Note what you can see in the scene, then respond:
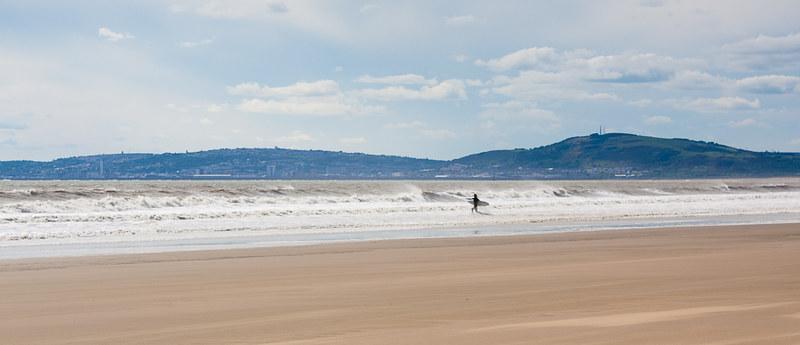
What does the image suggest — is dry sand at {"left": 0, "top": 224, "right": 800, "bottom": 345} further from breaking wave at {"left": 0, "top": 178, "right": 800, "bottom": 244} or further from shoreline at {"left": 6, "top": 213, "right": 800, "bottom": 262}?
breaking wave at {"left": 0, "top": 178, "right": 800, "bottom": 244}

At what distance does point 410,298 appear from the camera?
34.1ft

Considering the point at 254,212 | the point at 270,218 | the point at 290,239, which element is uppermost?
the point at 254,212

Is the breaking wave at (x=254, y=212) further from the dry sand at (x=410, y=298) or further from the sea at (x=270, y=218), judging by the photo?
the dry sand at (x=410, y=298)

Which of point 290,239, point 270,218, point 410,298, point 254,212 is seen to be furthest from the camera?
point 254,212

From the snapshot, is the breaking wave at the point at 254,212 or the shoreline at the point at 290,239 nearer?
the shoreline at the point at 290,239

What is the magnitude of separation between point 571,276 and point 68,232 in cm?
1731

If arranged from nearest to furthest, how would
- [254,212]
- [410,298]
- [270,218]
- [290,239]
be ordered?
[410,298], [290,239], [270,218], [254,212]

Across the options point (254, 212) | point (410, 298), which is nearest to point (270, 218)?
point (254, 212)

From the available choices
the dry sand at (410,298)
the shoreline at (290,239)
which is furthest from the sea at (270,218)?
the dry sand at (410,298)

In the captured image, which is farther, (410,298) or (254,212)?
(254,212)

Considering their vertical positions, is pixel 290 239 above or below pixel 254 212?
below

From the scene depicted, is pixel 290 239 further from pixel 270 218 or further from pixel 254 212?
pixel 254 212

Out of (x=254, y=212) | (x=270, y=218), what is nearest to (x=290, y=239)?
(x=270, y=218)

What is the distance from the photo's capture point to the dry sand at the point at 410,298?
26.3 ft
